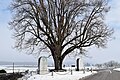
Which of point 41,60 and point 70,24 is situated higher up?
point 70,24

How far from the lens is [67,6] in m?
53.1

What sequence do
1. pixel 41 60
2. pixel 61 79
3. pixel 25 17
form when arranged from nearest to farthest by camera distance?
pixel 61 79 < pixel 41 60 < pixel 25 17

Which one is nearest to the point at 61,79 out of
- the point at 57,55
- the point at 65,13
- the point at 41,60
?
the point at 41,60

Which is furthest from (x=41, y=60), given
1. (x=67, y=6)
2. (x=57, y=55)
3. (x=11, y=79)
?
(x=67, y=6)

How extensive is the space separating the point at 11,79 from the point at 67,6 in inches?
874

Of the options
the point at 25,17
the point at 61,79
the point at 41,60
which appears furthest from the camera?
the point at 25,17

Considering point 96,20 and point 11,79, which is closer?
point 11,79

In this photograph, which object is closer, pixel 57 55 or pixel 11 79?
pixel 11 79

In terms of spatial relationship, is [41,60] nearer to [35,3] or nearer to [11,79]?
[11,79]

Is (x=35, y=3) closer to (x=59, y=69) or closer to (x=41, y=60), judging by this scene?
(x=59, y=69)

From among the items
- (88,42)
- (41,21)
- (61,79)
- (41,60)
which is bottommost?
(61,79)

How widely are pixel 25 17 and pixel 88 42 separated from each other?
12.0 metres

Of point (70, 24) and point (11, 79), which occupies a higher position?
point (70, 24)

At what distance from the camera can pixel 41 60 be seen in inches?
1486
